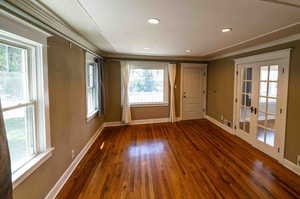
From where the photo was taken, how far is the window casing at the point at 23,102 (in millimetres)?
A: 1408

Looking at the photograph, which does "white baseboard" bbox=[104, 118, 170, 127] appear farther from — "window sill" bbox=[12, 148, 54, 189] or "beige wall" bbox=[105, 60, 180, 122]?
"window sill" bbox=[12, 148, 54, 189]

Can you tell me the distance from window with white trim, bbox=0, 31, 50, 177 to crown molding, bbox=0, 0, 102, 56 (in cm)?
23

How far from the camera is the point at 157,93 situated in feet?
17.5

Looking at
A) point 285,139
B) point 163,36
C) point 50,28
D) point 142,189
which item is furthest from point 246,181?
point 50,28

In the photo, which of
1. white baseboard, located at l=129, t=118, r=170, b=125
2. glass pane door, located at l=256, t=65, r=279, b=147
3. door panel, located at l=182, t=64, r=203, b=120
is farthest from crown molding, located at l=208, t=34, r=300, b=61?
white baseboard, located at l=129, t=118, r=170, b=125

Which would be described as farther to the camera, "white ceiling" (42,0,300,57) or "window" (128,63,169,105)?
"window" (128,63,169,105)

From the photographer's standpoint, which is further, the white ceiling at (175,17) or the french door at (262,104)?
the french door at (262,104)

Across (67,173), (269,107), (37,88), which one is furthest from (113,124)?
(269,107)

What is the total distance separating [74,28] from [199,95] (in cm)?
470

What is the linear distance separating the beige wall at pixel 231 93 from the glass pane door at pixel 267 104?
Result: 0.31 meters

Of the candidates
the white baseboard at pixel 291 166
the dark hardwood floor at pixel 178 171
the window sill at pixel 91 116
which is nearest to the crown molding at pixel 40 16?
the window sill at pixel 91 116

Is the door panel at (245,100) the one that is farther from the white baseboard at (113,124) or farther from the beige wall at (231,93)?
the white baseboard at (113,124)

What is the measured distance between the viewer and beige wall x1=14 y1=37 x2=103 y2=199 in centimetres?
168

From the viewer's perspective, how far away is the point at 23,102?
5.29 ft
